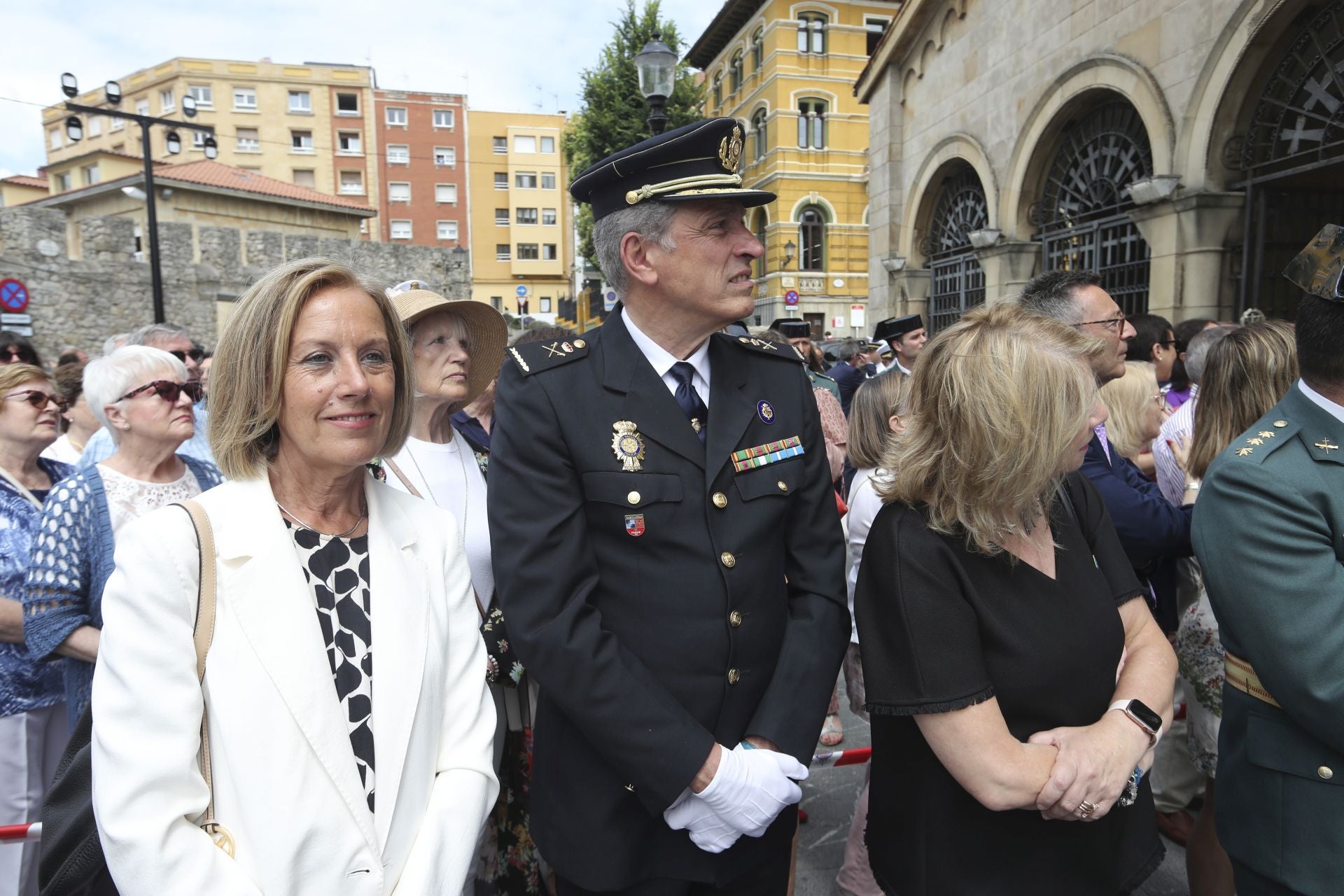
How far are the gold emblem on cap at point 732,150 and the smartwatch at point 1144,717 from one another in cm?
163

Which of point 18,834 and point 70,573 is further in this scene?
point 18,834

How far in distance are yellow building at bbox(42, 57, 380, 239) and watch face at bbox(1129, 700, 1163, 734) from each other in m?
52.7

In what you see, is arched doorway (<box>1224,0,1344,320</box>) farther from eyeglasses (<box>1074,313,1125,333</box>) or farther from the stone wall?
the stone wall

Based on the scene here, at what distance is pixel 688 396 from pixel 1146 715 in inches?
51.1

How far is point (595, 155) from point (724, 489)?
2780 cm

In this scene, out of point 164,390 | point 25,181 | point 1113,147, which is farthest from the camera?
point 25,181

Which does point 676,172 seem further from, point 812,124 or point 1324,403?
point 812,124

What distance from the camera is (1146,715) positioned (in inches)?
71.2

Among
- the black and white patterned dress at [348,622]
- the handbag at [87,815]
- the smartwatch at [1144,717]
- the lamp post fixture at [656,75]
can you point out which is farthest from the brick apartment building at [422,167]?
the smartwatch at [1144,717]

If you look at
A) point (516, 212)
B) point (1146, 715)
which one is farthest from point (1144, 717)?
point (516, 212)

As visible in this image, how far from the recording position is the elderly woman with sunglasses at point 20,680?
2.70 metres

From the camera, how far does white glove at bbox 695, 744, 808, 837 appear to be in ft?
5.60

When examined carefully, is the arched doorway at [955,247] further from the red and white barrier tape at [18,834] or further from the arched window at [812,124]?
the arched window at [812,124]

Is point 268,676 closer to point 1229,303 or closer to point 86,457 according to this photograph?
point 86,457
